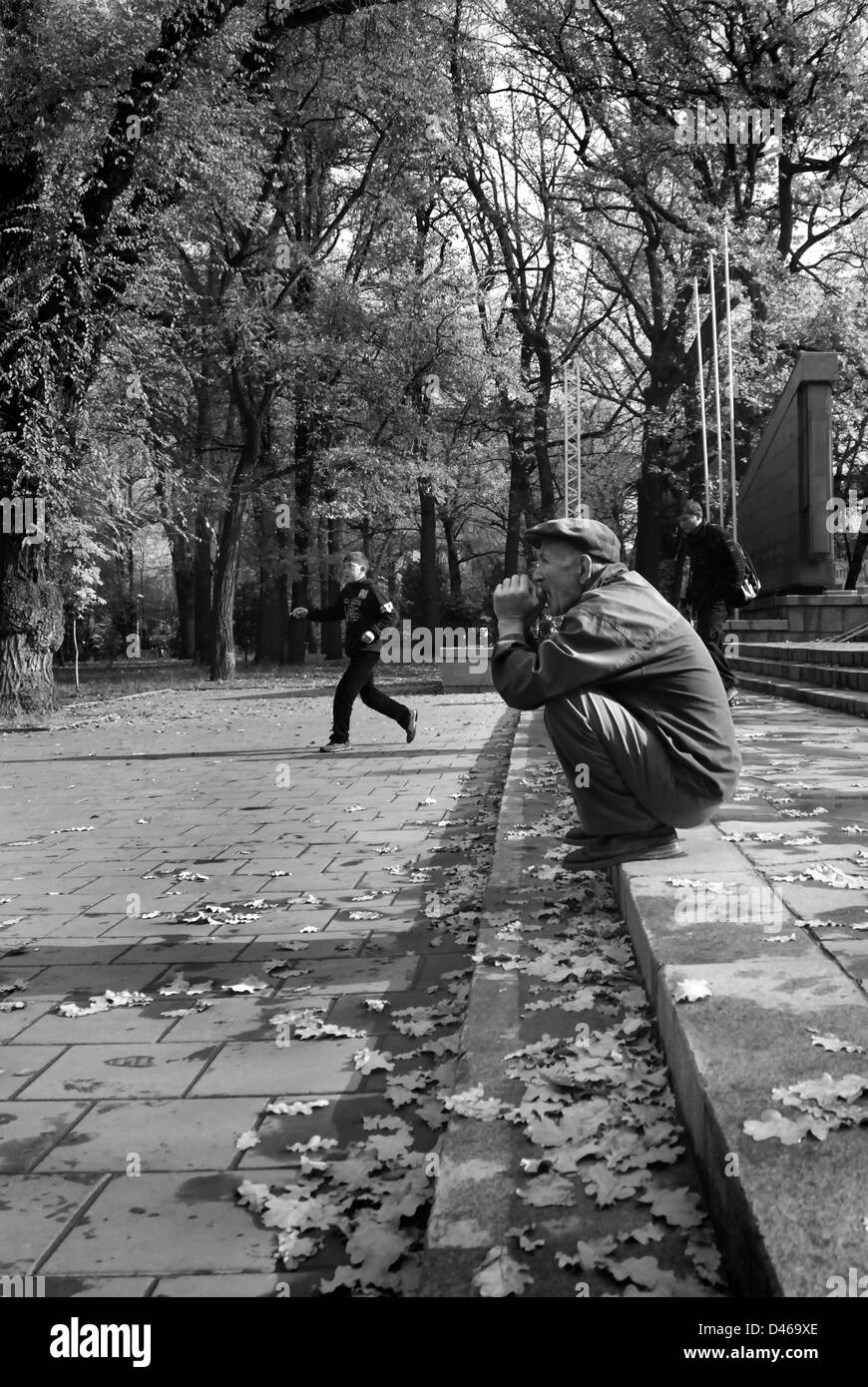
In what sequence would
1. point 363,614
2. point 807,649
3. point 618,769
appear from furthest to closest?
point 807,649 → point 363,614 → point 618,769

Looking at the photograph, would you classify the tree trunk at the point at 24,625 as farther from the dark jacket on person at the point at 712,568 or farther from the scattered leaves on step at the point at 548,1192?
the scattered leaves on step at the point at 548,1192

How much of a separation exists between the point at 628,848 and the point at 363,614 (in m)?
7.65

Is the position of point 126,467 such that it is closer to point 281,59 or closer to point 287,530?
point 281,59

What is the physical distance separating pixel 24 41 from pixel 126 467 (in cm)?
678

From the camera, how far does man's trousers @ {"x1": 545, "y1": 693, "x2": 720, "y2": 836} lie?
13.0 ft

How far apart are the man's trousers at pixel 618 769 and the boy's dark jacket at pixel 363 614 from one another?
7487 millimetres

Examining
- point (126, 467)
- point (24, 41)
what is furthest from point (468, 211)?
point (24, 41)

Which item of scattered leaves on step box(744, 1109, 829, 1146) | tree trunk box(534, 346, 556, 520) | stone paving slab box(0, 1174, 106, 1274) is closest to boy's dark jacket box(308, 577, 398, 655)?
stone paving slab box(0, 1174, 106, 1274)

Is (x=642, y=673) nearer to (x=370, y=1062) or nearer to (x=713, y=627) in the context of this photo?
(x=370, y=1062)

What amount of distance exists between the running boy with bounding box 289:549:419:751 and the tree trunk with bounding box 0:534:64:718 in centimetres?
604

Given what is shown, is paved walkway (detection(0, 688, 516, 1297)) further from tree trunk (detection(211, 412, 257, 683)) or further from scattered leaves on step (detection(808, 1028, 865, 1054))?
tree trunk (detection(211, 412, 257, 683))

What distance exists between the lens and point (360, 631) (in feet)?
37.9

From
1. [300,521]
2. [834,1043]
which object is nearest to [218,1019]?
[834,1043]

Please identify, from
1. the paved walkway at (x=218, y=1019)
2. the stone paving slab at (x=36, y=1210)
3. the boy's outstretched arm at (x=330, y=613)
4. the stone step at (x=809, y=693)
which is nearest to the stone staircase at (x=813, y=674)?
the stone step at (x=809, y=693)
